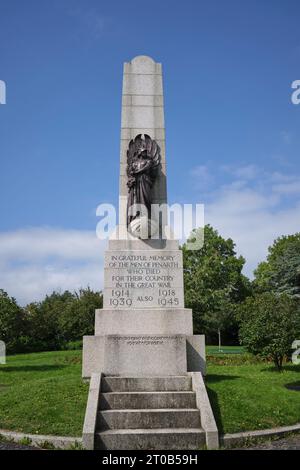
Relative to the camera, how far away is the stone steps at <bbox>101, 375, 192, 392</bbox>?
949 cm

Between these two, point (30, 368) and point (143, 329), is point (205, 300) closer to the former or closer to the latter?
point (30, 368)

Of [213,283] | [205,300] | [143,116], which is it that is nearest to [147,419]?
[143,116]

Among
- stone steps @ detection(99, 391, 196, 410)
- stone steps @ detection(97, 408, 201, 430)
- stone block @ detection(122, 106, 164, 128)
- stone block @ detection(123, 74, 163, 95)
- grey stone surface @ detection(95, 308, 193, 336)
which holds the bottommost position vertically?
stone steps @ detection(97, 408, 201, 430)

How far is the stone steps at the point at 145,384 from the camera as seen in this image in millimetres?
9492

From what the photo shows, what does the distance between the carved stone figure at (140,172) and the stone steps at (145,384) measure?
14.9 ft

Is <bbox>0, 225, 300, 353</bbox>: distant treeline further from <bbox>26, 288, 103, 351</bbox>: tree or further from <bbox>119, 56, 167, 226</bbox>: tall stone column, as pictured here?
Answer: <bbox>119, 56, 167, 226</bbox>: tall stone column

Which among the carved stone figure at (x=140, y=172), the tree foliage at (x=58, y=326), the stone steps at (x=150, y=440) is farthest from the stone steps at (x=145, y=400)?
the tree foliage at (x=58, y=326)

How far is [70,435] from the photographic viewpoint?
7863 mm

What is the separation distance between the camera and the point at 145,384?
949 cm

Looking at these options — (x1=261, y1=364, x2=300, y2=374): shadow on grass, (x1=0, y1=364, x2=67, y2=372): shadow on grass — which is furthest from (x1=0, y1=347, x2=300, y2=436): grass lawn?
(x1=261, y1=364, x2=300, y2=374): shadow on grass

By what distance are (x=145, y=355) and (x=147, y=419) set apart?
2.15 m

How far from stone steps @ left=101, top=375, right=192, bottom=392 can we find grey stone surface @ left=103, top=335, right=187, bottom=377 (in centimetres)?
63

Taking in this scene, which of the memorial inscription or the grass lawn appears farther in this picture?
the memorial inscription
